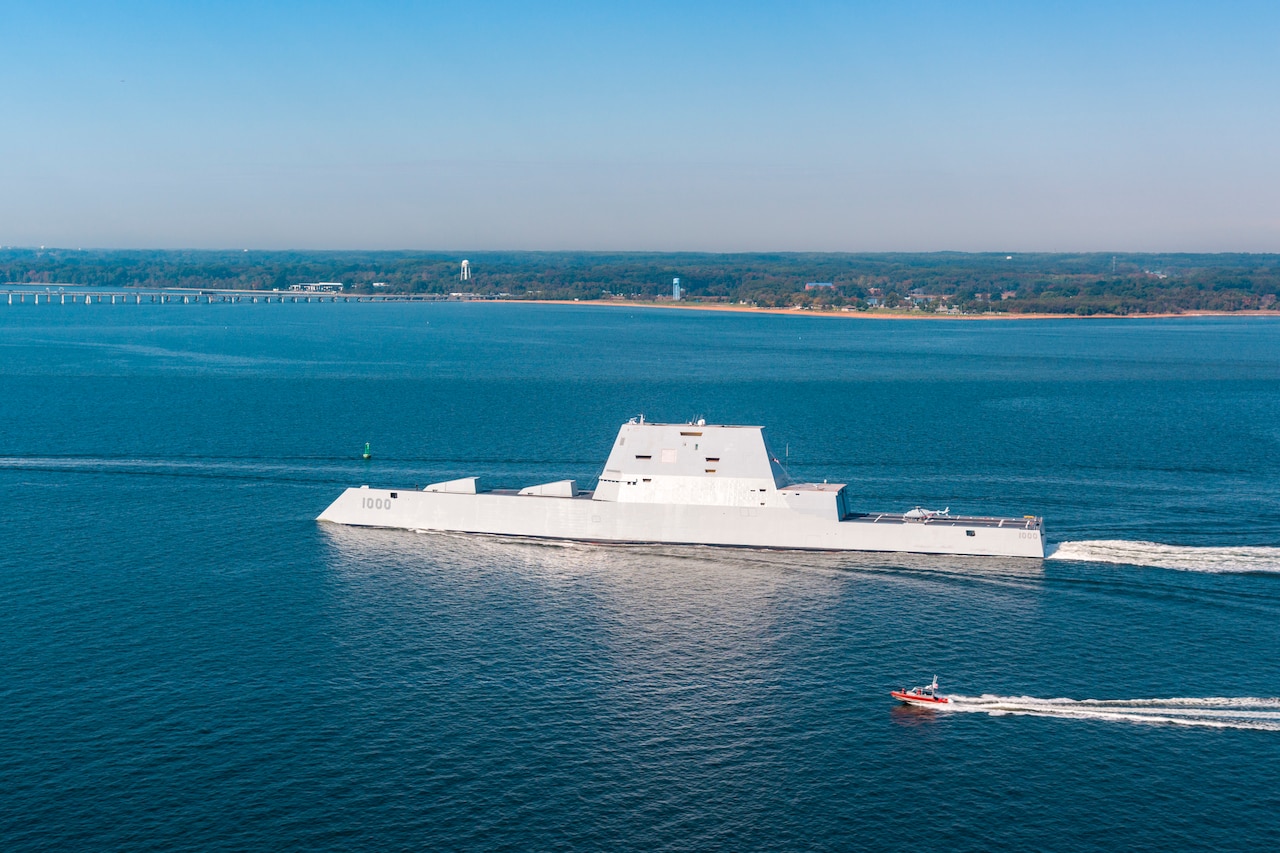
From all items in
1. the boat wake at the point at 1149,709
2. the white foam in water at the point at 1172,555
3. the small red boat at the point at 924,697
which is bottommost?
the boat wake at the point at 1149,709

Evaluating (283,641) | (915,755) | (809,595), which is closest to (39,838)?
→ (283,641)

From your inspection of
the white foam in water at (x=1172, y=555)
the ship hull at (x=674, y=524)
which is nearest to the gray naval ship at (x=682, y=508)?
the ship hull at (x=674, y=524)

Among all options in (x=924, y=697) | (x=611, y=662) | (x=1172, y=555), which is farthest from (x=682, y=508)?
(x=1172, y=555)

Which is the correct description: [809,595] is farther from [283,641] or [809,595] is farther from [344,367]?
[344,367]

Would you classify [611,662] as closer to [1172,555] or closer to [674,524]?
[674,524]

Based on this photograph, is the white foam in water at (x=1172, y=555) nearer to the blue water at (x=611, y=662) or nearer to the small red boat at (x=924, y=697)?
the blue water at (x=611, y=662)

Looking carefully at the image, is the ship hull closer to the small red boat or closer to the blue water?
the blue water

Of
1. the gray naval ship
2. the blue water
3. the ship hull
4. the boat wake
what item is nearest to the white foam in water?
the blue water
